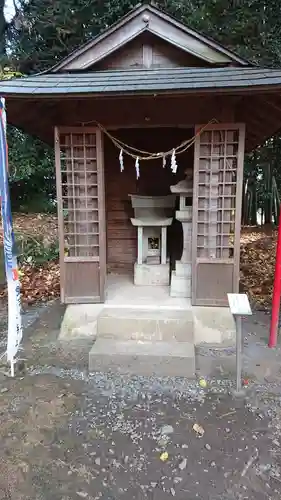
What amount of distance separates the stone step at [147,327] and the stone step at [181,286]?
564mm

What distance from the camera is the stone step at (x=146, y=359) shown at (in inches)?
135

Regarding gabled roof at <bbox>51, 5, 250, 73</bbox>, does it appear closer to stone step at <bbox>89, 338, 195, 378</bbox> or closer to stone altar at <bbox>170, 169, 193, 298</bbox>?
stone altar at <bbox>170, 169, 193, 298</bbox>

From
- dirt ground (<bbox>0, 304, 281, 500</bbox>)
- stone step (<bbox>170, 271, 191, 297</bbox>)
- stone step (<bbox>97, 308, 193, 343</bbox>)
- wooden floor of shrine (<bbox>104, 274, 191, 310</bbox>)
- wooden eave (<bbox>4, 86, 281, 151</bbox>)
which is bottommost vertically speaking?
dirt ground (<bbox>0, 304, 281, 500</bbox>)

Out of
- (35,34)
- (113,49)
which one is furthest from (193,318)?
(35,34)

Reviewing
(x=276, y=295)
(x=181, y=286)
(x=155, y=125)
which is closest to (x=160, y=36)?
(x=155, y=125)

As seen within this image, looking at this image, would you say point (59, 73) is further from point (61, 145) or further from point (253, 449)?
point (253, 449)

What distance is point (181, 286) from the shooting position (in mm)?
4488

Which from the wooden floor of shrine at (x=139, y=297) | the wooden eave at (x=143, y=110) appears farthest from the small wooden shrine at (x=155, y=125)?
the wooden floor of shrine at (x=139, y=297)

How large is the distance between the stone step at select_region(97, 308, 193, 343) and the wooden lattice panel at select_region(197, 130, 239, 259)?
80 cm

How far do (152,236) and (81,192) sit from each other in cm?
148

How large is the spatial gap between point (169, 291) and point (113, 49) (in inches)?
115

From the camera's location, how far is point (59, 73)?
430 cm

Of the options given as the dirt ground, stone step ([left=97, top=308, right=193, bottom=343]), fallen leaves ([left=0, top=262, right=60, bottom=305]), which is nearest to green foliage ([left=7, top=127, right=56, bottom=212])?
fallen leaves ([left=0, top=262, right=60, bottom=305])

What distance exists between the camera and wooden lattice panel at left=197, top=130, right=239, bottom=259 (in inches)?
155
